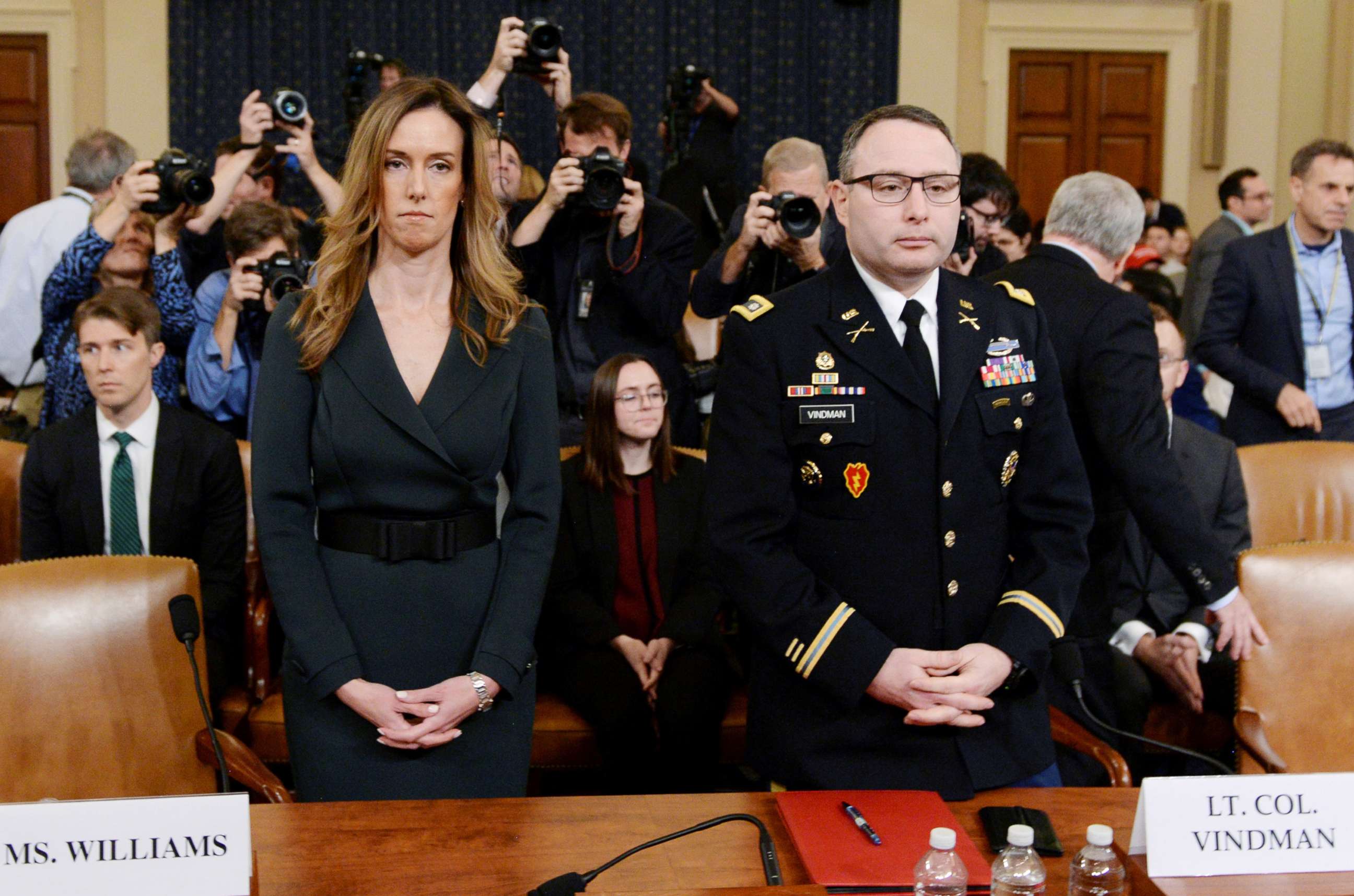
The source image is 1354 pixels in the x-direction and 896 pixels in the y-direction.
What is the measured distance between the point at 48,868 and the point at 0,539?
2219 mm

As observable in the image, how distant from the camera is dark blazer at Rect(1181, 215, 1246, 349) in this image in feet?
18.5

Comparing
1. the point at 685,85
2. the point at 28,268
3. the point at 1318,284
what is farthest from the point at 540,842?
the point at 685,85

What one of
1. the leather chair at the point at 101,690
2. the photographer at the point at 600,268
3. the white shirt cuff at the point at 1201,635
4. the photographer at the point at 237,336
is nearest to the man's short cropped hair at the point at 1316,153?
the white shirt cuff at the point at 1201,635

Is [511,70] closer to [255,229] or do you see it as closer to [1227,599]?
[255,229]

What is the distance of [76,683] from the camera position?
2115 mm

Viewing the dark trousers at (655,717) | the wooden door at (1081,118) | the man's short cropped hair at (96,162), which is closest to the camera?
the dark trousers at (655,717)

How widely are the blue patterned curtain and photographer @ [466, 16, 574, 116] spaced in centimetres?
363

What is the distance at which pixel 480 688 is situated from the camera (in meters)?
1.86

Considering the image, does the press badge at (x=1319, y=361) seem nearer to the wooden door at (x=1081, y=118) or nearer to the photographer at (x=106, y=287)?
the photographer at (x=106, y=287)

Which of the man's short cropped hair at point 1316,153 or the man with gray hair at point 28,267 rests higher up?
the man's short cropped hair at point 1316,153

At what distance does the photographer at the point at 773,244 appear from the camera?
3.30 meters

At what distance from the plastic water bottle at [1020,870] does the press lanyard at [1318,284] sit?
3.24m

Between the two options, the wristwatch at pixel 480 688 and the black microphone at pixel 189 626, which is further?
the wristwatch at pixel 480 688

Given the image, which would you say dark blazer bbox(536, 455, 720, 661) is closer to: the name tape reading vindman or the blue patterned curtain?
the name tape reading vindman
